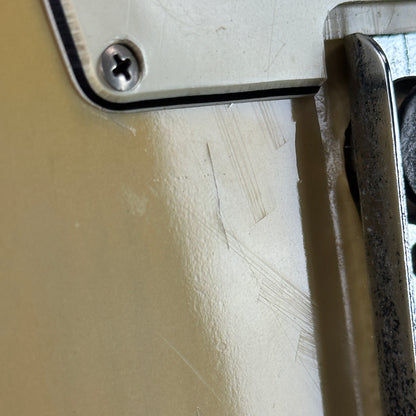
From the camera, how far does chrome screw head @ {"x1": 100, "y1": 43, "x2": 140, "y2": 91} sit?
528mm

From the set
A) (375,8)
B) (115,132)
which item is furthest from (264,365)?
(375,8)

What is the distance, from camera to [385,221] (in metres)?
0.59

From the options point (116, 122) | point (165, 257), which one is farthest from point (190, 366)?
point (116, 122)

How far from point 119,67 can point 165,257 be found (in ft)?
0.48

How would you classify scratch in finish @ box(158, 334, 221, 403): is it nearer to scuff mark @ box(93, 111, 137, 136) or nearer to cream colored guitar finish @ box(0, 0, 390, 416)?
cream colored guitar finish @ box(0, 0, 390, 416)

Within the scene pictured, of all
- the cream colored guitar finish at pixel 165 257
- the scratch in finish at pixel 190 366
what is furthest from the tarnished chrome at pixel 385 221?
the scratch in finish at pixel 190 366

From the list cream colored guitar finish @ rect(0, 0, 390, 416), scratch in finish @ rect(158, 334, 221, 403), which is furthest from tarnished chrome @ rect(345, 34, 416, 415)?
scratch in finish @ rect(158, 334, 221, 403)

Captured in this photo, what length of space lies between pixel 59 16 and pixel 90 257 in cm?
17

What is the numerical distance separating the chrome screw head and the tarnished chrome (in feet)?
0.65

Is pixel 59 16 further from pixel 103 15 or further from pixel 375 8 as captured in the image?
pixel 375 8

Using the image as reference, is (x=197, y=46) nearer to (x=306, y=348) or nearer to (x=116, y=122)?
(x=116, y=122)

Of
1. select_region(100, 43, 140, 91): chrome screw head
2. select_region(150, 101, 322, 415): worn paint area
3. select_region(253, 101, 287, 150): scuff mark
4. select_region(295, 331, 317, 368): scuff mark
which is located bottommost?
select_region(295, 331, 317, 368): scuff mark

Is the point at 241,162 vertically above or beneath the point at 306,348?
above

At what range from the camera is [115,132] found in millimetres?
536
